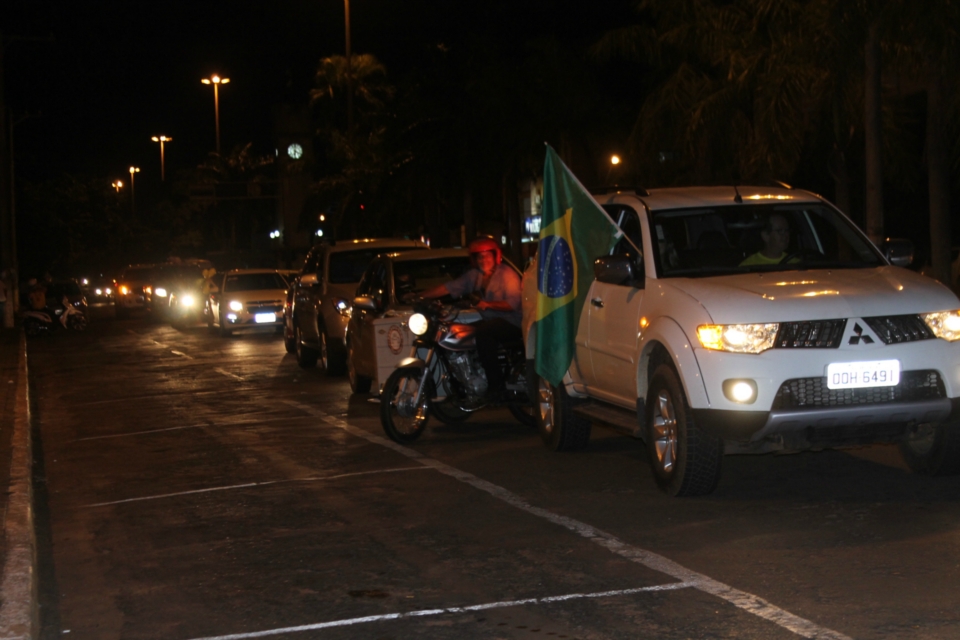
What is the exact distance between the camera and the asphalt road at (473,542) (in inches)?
231

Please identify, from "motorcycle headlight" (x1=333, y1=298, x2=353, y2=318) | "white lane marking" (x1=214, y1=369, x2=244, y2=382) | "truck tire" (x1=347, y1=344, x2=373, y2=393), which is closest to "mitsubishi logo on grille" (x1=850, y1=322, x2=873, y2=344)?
"truck tire" (x1=347, y1=344, x2=373, y2=393)

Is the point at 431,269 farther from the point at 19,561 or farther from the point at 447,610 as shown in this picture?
the point at 447,610

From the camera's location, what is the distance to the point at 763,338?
775cm

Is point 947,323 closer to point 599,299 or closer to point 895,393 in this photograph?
point 895,393

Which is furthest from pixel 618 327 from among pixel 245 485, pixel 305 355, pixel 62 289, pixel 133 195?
pixel 133 195

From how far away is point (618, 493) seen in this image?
878cm

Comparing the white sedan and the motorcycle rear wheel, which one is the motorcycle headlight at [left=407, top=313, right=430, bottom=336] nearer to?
the white sedan

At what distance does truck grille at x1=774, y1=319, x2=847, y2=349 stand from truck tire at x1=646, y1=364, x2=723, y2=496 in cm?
75

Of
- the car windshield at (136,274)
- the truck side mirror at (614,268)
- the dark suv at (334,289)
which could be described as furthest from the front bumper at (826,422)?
the car windshield at (136,274)

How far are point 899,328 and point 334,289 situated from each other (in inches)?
451

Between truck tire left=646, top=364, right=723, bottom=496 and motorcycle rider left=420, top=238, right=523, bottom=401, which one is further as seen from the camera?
motorcycle rider left=420, top=238, right=523, bottom=401

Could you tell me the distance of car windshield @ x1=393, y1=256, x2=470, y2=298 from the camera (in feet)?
48.9

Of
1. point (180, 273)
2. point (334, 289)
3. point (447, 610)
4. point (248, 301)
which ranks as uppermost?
point (180, 273)

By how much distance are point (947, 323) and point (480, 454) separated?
421cm
